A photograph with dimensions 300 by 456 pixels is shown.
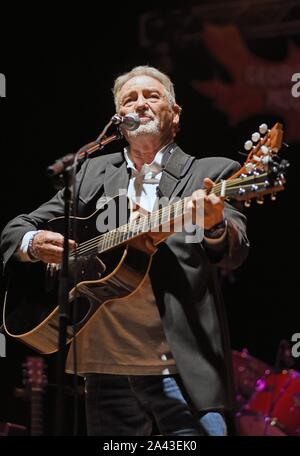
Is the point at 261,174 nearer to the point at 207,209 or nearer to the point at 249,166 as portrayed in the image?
the point at 249,166

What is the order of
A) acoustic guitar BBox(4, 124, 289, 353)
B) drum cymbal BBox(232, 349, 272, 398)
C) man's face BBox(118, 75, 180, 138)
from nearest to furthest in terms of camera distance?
acoustic guitar BBox(4, 124, 289, 353)
man's face BBox(118, 75, 180, 138)
drum cymbal BBox(232, 349, 272, 398)

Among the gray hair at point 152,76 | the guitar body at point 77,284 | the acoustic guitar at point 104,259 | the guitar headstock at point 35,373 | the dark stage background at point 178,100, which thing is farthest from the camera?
the dark stage background at point 178,100

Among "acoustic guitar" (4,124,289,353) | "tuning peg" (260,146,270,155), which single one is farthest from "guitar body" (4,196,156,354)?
"tuning peg" (260,146,270,155)

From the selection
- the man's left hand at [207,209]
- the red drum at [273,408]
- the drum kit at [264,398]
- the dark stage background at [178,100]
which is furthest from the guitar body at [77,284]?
the red drum at [273,408]

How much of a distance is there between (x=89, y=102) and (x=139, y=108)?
1.98 m

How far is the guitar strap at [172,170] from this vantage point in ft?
10.1

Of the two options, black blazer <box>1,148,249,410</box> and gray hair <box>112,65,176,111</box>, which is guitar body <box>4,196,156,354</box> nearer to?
black blazer <box>1,148,249,410</box>

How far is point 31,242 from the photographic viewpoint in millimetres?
3189

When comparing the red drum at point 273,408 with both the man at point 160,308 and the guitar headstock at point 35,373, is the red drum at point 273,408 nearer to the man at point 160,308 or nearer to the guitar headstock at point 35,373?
the guitar headstock at point 35,373

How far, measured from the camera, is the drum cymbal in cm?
521

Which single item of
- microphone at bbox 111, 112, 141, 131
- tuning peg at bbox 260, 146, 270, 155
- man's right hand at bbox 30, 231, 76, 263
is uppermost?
microphone at bbox 111, 112, 141, 131

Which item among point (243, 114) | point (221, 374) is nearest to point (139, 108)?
point (221, 374)

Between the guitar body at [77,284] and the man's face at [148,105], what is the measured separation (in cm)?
37

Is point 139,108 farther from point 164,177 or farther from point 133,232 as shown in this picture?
point 133,232
